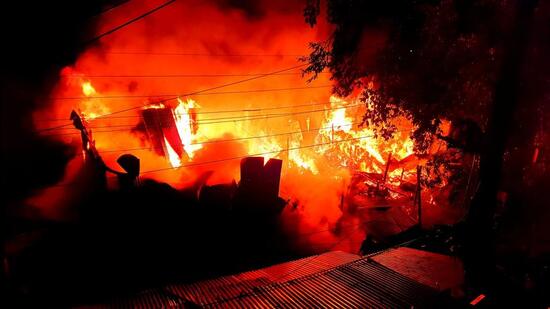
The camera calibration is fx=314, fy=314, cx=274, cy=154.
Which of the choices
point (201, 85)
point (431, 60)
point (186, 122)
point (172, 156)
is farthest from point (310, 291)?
point (201, 85)

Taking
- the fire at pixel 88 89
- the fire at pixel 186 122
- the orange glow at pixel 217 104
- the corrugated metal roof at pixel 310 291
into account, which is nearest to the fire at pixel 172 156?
the orange glow at pixel 217 104

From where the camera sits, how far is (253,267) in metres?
12.0

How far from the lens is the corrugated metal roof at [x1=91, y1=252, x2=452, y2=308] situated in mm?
4582


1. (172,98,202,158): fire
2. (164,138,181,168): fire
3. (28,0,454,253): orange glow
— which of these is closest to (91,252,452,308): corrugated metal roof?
(28,0,454,253): orange glow

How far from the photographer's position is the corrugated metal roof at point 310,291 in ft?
15.0

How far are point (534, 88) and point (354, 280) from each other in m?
4.78

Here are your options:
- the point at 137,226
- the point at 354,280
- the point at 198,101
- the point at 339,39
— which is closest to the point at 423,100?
the point at 339,39

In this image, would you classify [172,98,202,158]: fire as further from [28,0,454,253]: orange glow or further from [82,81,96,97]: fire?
[82,81,96,97]: fire

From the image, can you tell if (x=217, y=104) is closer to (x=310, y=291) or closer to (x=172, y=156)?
(x=172, y=156)

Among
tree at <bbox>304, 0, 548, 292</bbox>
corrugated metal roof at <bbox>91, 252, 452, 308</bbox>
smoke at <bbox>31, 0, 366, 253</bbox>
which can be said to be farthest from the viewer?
smoke at <bbox>31, 0, 366, 253</bbox>

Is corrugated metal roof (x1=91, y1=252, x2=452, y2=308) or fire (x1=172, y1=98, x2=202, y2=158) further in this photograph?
fire (x1=172, y1=98, x2=202, y2=158)

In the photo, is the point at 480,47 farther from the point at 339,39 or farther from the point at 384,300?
the point at 384,300

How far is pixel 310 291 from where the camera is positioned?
4879 millimetres

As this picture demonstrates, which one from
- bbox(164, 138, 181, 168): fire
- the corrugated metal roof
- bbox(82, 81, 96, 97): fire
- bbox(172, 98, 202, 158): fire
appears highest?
bbox(82, 81, 96, 97): fire
